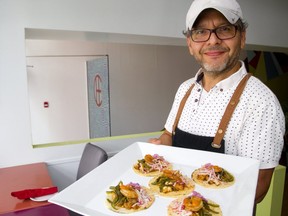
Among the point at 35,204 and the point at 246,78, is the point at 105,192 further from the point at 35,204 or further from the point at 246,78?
the point at 246,78

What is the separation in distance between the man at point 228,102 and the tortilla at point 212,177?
125mm

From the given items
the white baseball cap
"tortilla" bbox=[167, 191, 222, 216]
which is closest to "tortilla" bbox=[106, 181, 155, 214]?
"tortilla" bbox=[167, 191, 222, 216]

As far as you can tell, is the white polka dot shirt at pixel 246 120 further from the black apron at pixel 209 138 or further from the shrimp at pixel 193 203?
the shrimp at pixel 193 203

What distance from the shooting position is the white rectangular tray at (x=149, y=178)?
858mm

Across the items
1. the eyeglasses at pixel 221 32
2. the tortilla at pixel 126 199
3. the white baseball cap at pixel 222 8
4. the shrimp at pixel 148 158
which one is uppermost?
the white baseball cap at pixel 222 8

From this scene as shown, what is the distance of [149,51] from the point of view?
4.46m

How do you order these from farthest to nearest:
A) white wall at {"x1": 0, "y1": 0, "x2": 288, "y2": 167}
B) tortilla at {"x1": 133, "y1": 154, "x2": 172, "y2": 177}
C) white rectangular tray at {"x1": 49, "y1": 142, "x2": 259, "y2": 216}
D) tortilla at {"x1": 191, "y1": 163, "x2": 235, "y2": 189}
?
white wall at {"x1": 0, "y1": 0, "x2": 288, "y2": 167}
tortilla at {"x1": 133, "y1": 154, "x2": 172, "y2": 177}
tortilla at {"x1": 191, "y1": 163, "x2": 235, "y2": 189}
white rectangular tray at {"x1": 49, "y1": 142, "x2": 259, "y2": 216}

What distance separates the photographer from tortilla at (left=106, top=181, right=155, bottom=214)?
1.01m

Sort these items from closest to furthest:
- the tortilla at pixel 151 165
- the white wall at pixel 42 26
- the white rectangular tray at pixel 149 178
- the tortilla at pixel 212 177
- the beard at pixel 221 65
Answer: the white rectangular tray at pixel 149 178, the beard at pixel 221 65, the tortilla at pixel 212 177, the tortilla at pixel 151 165, the white wall at pixel 42 26

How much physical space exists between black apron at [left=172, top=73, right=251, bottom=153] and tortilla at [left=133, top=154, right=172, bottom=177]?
11 centimetres

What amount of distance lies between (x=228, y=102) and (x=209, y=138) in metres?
0.17

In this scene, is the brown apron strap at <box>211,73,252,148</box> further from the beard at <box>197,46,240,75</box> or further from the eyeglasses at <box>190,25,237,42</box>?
the eyeglasses at <box>190,25,237,42</box>

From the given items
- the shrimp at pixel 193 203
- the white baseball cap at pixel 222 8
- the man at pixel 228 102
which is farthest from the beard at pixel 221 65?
the shrimp at pixel 193 203

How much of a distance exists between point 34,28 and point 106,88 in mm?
2312
